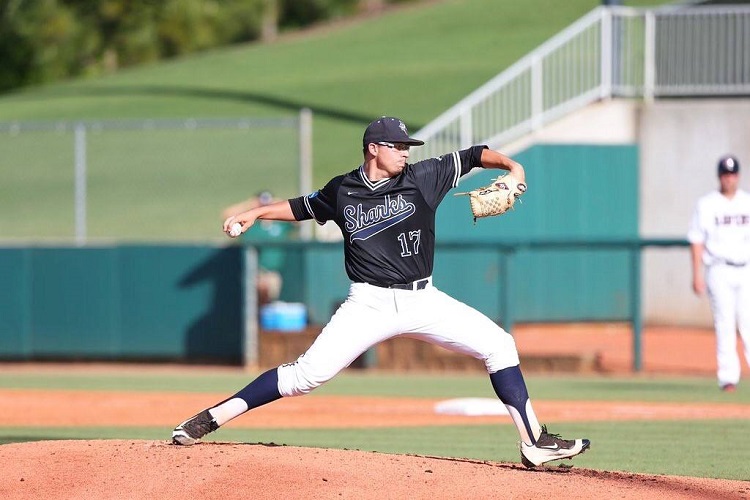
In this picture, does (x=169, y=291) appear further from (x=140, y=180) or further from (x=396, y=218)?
(x=396, y=218)

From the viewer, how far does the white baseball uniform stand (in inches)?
459

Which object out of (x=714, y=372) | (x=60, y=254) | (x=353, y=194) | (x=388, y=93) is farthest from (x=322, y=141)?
(x=353, y=194)

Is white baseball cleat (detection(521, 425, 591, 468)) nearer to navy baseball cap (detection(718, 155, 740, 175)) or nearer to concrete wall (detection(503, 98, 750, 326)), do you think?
navy baseball cap (detection(718, 155, 740, 175))

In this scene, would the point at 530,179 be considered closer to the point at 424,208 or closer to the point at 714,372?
the point at 714,372

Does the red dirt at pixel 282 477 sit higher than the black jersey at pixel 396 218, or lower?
lower

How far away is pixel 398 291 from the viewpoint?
Result: 7066mm

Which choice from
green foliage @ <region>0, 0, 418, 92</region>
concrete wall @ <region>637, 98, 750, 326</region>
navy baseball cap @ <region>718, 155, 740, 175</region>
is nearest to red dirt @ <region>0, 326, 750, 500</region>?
navy baseball cap @ <region>718, 155, 740, 175</region>

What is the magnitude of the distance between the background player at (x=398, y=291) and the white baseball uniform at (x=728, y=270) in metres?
4.93

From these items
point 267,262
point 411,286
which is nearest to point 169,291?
point 267,262

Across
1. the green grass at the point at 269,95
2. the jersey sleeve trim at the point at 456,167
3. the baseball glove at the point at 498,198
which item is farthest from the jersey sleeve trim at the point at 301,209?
the green grass at the point at 269,95

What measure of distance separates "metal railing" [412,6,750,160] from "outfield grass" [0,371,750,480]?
565 centimetres

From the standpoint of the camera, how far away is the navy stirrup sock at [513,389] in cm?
715

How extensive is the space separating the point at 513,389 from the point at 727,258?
519 centimetres

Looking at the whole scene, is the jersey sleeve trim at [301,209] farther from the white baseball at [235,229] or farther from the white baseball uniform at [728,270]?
the white baseball uniform at [728,270]
